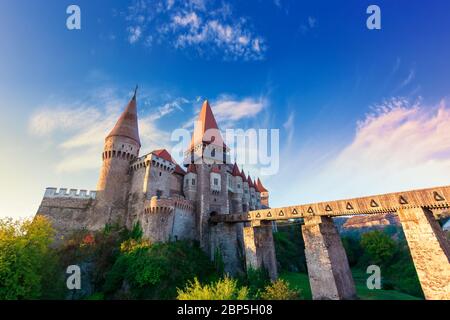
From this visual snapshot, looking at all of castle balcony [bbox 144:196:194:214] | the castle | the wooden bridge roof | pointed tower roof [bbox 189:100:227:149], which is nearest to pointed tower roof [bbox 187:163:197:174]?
the castle

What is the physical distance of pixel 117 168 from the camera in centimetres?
3188

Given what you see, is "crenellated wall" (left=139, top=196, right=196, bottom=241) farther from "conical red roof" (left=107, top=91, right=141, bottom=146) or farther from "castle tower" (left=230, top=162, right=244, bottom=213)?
"conical red roof" (left=107, top=91, right=141, bottom=146)

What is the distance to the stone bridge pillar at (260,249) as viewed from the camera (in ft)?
76.2

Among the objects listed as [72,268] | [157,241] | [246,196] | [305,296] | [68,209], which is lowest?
[305,296]

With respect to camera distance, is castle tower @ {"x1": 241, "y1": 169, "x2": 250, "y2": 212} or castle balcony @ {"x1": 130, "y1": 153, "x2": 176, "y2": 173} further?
castle tower @ {"x1": 241, "y1": 169, "x2": 250, "y2": 212}

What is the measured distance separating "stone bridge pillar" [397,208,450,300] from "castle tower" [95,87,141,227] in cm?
2993

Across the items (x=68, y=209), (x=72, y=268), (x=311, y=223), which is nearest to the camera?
(x=311, y=223)

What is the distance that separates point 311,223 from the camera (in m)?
19.3

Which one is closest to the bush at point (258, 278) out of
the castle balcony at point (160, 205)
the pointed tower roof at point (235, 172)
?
the castle balcony at point (160, 205)

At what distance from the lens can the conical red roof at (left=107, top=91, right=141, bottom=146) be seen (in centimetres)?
3347

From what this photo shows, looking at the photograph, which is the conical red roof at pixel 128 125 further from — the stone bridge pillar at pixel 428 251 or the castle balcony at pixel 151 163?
the stone bridge pillar at pixel 428 251
